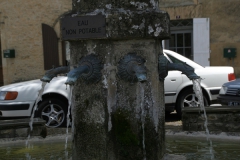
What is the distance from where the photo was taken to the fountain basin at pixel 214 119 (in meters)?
6.04

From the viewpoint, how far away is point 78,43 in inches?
152

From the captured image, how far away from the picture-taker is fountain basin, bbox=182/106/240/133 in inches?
238

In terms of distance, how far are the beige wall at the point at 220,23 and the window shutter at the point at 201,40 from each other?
17cm

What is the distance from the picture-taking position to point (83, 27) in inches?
147

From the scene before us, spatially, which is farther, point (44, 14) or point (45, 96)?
point (44, 14)

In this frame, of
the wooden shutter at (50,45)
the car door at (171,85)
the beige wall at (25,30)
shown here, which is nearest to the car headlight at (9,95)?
the car door at (171,85)

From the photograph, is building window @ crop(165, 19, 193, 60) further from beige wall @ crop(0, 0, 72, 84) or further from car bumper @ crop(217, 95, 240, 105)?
car bumper @ crop(217, 95, 240, 105)

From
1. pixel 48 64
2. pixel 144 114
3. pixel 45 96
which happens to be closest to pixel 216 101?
pixel 45 96

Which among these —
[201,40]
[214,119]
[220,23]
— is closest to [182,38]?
[201,40]

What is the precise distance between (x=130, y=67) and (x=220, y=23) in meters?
11.7

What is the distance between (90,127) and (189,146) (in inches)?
68.9

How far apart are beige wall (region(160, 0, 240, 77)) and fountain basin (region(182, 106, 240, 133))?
892 centimetres

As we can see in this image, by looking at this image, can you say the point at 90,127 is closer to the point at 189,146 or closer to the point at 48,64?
the point at 189,146

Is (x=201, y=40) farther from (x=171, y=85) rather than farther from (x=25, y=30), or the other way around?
(x=25, y=30)
